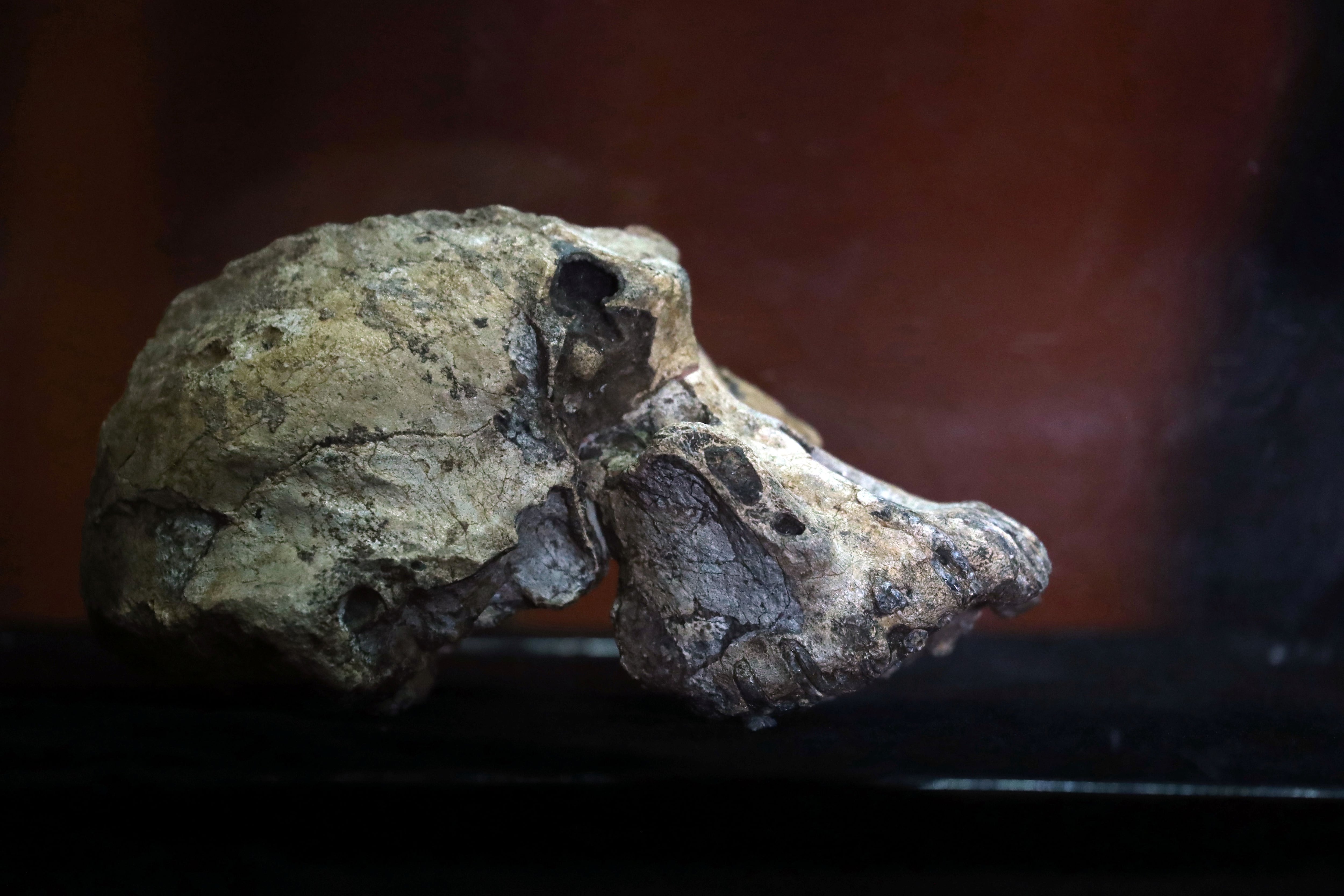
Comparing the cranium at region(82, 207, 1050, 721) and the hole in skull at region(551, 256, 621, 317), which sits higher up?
the hole in skull at region(551, 256, 621, 317)

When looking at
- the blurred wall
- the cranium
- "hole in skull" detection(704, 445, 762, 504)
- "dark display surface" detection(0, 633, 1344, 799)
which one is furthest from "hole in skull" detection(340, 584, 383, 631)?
the blurred wall

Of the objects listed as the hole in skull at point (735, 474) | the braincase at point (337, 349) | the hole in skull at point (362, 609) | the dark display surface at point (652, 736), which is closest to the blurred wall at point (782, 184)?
the braincase at point (337, 349)

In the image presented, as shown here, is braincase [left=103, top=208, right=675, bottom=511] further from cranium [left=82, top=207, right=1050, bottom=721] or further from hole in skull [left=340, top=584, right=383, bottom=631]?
hole in skull [left=340, top=584, right=383, bottom=631]

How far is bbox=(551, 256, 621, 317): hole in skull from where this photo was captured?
165 cm

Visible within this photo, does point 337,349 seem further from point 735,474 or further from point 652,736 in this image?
point 652,736

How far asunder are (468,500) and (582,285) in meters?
0.39

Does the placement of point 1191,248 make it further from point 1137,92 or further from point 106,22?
point 106,22

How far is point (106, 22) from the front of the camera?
1.90 m

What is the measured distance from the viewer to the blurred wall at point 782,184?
1996 mm

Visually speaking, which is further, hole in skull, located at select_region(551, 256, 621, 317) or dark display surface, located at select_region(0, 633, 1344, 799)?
hole in skull, located at select_region(551, 256, 621, 317)

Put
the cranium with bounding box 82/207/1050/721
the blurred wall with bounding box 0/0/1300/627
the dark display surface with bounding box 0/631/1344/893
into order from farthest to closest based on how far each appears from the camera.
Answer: the blurred wall with bounding box 0/0/1300/627, the cranium with bounding box 82/207/1050/721, the dark display surface with bounding box 0/631/1344/893

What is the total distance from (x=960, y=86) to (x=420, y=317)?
1.31 meters

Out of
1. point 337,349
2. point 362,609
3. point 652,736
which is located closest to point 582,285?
point 337,349

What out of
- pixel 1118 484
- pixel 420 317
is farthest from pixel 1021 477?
pixel 420 317
